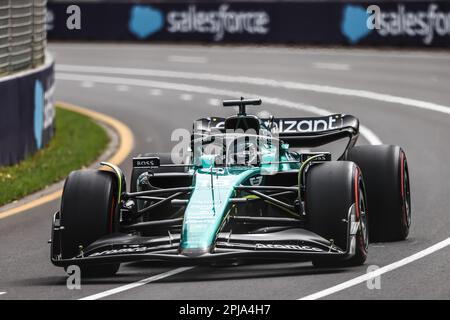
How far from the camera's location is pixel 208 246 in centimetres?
1116

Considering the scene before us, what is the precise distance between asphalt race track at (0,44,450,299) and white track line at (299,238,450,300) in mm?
21

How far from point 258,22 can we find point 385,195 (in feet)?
91.4

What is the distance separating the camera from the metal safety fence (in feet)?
66.8

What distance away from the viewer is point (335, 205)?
11.8 metres

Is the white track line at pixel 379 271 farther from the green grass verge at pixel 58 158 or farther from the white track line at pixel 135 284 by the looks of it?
→ the green grass verge at pixel 58 158

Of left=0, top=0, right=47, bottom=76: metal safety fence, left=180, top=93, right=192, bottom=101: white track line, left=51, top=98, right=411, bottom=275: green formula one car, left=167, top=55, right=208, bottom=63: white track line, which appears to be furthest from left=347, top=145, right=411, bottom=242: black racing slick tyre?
left=167, top=55, right=208, bottom=63: white track line

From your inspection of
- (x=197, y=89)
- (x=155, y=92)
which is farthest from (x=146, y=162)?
(x=197, y=89)

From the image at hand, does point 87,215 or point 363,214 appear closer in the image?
point 87,215

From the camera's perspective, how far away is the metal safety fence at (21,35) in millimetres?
20370

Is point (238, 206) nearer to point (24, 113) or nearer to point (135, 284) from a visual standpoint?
point (135, 284)

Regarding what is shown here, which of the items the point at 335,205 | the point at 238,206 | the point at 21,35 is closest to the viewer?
the point at 335,205

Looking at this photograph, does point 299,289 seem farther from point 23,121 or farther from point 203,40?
point 203,40

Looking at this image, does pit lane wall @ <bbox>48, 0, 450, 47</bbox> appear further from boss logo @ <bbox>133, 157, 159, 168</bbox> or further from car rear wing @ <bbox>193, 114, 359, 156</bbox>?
boss logo @ <bbox>133, 157, 159, 168</bbox>
